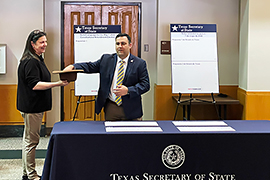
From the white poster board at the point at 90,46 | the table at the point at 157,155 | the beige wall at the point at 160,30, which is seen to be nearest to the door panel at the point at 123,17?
Result: the beige wall at the point at 160,30

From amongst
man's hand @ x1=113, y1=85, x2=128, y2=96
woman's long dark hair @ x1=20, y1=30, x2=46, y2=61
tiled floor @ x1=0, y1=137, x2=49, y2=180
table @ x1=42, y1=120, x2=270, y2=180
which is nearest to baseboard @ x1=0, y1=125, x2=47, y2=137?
tiled floor @ x1=0, y1=137, x2=49, y2=180

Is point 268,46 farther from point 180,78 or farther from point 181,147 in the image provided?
point 181,147

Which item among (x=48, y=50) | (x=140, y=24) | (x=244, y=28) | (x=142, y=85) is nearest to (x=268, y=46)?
(x=244, y=28)

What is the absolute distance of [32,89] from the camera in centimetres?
321

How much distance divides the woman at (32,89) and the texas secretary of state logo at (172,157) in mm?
1179

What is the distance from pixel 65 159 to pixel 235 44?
392cm

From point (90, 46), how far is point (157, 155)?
2.50m

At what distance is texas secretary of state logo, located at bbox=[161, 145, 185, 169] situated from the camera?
8.45 feet

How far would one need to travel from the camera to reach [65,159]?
2.54 m

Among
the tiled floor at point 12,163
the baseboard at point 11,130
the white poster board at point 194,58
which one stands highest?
the white poster board at point 194,58

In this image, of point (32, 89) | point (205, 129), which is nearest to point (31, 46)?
point (32, 89)

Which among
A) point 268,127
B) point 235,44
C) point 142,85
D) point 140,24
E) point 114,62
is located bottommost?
point 268,127

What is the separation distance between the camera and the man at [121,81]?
10.8 feet

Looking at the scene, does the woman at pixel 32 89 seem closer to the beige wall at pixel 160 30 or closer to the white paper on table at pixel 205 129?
the white paper on table at pixel 205 129
